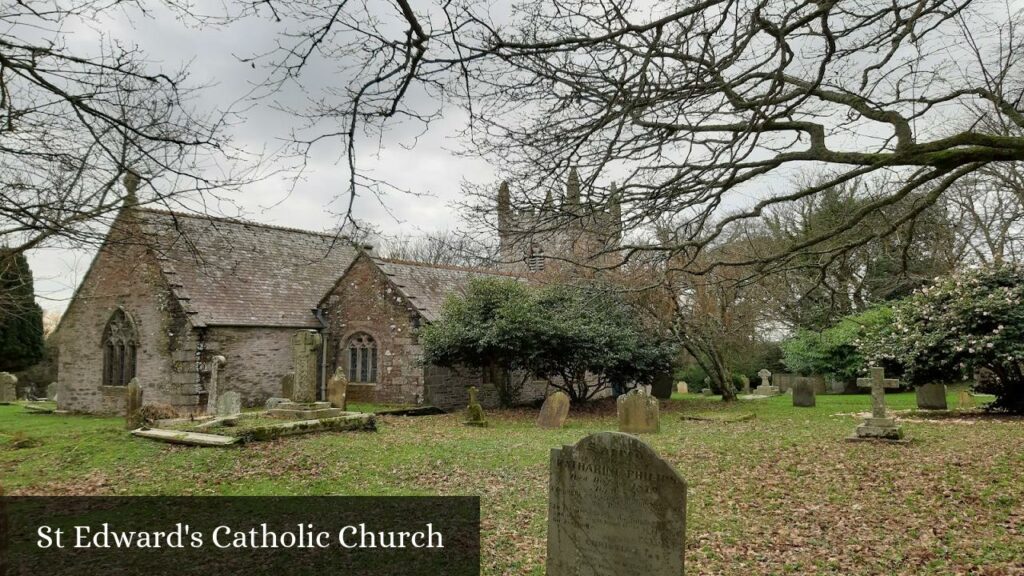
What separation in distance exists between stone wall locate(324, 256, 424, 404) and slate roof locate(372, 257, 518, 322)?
36cm

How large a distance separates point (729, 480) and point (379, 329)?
15505 mm

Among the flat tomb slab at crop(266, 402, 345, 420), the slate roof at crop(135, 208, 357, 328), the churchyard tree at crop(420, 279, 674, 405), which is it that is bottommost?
the flat tomb slab at crop(266, 402, 345, 420)

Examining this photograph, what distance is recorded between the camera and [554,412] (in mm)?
16828

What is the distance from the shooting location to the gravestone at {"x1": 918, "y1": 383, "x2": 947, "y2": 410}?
60.4 feet

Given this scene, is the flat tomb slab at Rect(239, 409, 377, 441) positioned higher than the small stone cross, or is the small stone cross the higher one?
the small stone cross

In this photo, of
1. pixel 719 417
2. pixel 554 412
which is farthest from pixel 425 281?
pixel 719 417

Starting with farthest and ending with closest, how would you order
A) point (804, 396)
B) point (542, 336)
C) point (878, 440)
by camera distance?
point (804, 396) < point (542, 336) < point (878, 440)

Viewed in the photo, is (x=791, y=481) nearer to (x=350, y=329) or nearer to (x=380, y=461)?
(x=380, y=461)

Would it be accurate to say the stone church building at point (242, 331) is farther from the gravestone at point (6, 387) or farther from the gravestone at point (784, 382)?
the gravestone at point (784, 382)

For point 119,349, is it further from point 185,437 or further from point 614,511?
point 614,511

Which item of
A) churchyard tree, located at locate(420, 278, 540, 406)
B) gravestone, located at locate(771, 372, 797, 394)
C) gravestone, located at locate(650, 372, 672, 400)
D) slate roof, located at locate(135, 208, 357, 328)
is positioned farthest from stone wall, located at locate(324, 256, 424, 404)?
→ gravestone, located at locate(771, 372, 797, 394)

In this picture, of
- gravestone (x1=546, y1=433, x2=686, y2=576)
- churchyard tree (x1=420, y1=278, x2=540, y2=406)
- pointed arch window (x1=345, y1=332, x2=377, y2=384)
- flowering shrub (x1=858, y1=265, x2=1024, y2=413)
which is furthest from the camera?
pointed arch window (x1=345, y1=332, x2=377, y2=384)

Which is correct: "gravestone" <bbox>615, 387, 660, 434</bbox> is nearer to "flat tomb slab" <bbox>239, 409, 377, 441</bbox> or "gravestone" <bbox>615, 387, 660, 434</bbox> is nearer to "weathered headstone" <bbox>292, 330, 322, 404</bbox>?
"flat tomb slab" <bbox>239, 409, 377, 441</bbox>

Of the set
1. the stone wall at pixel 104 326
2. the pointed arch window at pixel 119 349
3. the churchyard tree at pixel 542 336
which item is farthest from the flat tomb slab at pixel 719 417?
the pointed arch window at pixel 119 349
